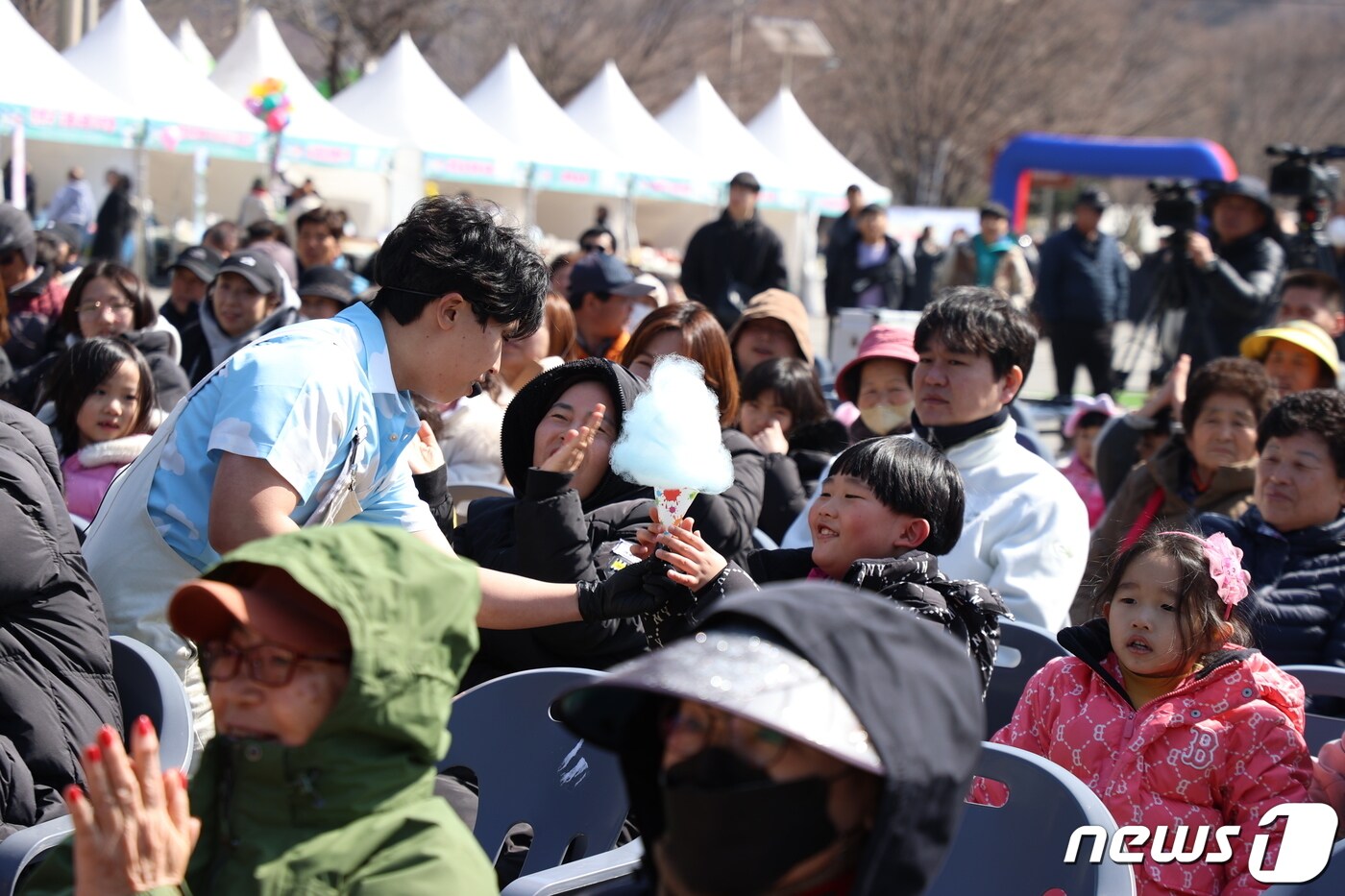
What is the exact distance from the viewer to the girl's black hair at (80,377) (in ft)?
16.2

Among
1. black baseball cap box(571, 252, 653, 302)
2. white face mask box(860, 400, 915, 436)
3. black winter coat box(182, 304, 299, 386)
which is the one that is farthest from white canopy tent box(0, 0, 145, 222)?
white face mask box(860, 400, 915, 436)

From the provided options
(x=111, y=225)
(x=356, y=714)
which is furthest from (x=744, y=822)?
(x=111, y=225)

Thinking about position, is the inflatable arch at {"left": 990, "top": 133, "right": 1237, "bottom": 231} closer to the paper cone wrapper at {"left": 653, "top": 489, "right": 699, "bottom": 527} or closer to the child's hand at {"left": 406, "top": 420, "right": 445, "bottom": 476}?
the child's hand at {"left": 406, "top": 420, "right": 445, "bottom": 476}

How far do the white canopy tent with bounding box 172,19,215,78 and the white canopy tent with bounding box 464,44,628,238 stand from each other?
23.4 feet

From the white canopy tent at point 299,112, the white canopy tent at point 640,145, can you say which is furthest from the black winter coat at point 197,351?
the white canopy tent at point 640,145

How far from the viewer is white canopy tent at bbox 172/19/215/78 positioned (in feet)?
86.0

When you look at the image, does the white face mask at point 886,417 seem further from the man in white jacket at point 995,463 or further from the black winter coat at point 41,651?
the black winter coat at point 41,651

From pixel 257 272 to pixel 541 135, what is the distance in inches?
610

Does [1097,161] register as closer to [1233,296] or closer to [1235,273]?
[1235,273]

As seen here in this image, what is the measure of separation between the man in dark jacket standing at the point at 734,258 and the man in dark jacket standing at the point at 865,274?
3.82 m

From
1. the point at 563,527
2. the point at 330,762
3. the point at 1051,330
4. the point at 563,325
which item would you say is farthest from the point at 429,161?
the point at 330,762

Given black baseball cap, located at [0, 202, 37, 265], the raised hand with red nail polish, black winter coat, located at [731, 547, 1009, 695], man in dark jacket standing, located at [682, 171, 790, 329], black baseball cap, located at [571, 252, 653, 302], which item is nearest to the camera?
the raised hand with red nail polish

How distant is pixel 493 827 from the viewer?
2883 millimetres

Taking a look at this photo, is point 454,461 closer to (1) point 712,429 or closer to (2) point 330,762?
(1) point 712,429
